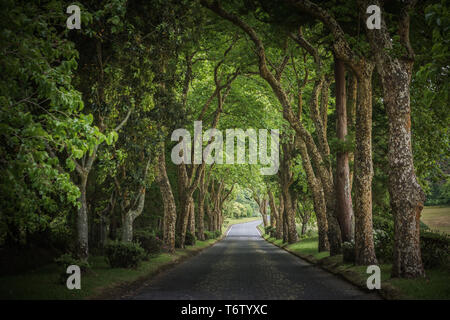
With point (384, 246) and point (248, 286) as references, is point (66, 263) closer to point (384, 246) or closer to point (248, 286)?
point (248, 286)

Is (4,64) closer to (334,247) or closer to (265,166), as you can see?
(334,247)

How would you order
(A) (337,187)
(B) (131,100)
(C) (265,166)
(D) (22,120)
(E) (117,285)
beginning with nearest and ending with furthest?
(D) (22,120) → (E) (117,285) → (B) (131,100) → (A) (337,187) → (C) (265,166)

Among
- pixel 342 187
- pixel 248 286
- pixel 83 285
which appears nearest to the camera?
pixel 83 285

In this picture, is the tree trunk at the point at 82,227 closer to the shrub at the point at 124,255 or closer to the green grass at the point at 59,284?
the green grass at the point at 59,284

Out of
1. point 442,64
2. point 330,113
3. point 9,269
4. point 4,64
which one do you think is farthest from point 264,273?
point 330,113

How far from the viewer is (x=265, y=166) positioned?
3712cm

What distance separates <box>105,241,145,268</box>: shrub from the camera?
532 inches

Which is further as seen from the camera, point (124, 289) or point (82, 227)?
point (82, 227)

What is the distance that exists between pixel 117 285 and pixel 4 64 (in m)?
6.51

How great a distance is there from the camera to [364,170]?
12906 millimetres

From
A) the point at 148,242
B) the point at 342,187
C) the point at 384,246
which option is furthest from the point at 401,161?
the point at 148,242

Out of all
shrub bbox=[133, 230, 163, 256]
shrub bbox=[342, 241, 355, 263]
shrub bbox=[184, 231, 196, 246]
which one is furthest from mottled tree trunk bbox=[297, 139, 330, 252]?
shrub bbox=[184, 231, 196, 246]

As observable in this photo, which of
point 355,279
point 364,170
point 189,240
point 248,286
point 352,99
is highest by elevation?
point 352,99

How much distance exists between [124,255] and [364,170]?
885cm
